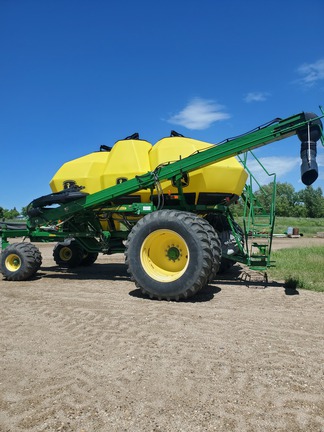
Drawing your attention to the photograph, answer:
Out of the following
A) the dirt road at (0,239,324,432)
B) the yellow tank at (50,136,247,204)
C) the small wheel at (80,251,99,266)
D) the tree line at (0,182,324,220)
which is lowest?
the dirt road at (0,239,324,432)

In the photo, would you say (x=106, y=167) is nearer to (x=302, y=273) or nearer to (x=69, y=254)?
(x=69, y=254)

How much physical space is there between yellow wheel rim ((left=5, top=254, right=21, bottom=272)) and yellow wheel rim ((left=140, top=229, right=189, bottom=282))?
3.56 meters

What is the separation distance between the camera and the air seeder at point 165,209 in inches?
238

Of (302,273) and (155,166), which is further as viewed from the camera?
(302,273)

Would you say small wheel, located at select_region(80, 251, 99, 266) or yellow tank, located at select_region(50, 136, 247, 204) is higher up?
yellow tank, located at select_region(50, 136, 247, 204)

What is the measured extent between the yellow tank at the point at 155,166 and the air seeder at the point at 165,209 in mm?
22

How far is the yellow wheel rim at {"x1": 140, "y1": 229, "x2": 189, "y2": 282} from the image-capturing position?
626 centimetres

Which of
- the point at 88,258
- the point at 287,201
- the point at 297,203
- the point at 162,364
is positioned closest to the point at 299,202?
the point at 297,203

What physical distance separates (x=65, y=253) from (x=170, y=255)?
201 inches

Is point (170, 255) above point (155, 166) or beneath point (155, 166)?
beneath

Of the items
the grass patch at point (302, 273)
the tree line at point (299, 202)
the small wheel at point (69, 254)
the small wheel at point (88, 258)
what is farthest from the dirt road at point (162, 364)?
the tree line at point (299, 202)

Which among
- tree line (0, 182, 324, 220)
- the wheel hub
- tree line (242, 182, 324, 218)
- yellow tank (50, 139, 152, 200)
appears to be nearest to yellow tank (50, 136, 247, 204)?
yellow tank (50, 139, 152, 200)

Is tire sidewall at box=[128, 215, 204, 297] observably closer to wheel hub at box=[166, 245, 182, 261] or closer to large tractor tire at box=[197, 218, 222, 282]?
large tractor tire at box=[197, 218, 222, 282]

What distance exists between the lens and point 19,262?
27.1ft
